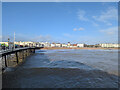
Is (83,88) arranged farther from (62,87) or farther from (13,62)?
(13,62)

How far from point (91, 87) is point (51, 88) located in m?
2.20

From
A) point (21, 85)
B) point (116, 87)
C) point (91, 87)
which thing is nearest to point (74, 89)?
point (91, 87)

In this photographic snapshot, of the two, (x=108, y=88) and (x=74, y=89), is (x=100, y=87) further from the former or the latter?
(x=74, y=89)

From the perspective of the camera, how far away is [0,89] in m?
4.70

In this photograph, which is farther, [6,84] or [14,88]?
[6,84]

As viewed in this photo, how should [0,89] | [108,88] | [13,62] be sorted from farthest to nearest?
1. [13,62]
2. [108,88]
3. [0,89]

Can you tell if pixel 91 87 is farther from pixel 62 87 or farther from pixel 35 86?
pixel 35 86

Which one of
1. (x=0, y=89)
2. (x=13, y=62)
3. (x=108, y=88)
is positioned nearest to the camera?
(x=0, y=89)

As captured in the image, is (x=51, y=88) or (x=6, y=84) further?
(x=6, y=84)

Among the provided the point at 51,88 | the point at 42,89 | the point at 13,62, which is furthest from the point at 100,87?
the point at 13,62

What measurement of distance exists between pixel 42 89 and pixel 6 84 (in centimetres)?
225

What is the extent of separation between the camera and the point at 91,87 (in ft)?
16.7

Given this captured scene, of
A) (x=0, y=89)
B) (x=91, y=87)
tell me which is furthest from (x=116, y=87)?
(x=0, y=89)

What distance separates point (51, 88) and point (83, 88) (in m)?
1.72
